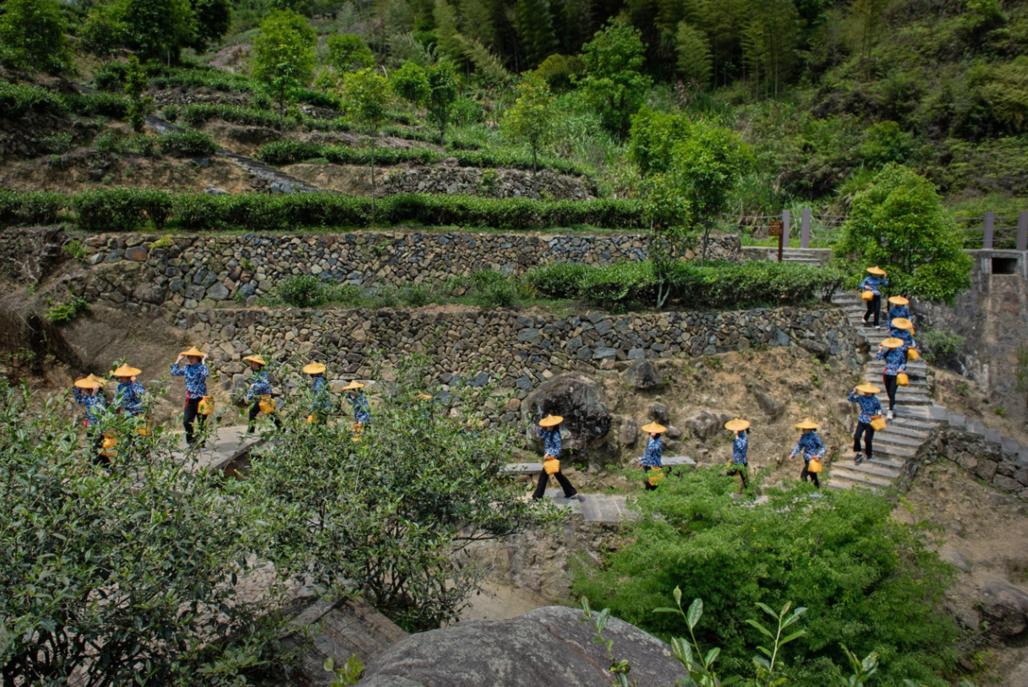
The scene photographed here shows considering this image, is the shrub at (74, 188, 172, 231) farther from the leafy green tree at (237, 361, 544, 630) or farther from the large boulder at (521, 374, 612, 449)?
the leafy green tree at (237, 361, 544, 630)

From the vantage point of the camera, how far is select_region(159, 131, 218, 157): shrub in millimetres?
18469

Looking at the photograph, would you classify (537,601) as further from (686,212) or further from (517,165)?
(517,165)

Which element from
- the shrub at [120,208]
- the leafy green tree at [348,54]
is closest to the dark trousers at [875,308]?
the shrub at [120,208]

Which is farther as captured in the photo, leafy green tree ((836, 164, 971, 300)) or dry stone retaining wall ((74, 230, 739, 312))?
leafy green tree ((836, 164, 971, 300))

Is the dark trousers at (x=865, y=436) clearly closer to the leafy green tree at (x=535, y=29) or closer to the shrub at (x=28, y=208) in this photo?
the shrub at (x=28, y=208)

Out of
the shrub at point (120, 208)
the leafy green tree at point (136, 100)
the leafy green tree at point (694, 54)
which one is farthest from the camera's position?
the leafy green tree at point (694, 54)

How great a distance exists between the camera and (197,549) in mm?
4363

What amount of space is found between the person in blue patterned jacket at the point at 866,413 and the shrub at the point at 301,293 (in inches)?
383

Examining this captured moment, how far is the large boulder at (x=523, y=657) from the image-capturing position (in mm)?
3625

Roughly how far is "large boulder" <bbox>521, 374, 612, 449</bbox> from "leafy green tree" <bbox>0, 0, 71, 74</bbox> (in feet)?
63.0

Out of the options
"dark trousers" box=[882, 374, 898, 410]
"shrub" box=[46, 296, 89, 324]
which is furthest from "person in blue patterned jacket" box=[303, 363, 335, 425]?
"dark trousers" box=[882, 374, 898, 410]

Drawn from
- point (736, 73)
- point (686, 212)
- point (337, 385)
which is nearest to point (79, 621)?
point (337, 385)

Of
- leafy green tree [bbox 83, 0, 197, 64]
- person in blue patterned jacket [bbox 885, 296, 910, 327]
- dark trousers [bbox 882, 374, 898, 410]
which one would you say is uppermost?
leafy green tree [bbox 83, 0, 197, 64]

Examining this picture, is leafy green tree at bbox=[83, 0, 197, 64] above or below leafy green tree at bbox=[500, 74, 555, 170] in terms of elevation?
above
